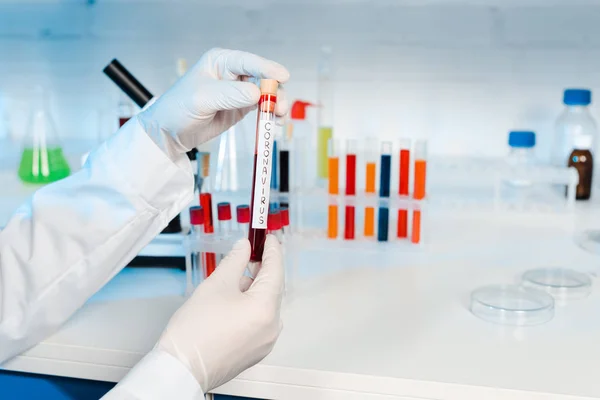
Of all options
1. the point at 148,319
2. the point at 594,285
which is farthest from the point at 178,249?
the point at 594,285

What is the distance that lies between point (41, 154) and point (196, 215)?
89 centimetres

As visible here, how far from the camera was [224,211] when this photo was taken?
991 mm

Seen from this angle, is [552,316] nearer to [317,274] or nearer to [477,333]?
[477,333]

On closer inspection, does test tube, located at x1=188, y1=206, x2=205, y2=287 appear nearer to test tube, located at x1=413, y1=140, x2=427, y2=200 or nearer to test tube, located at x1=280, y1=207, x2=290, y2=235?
test tube, located at x1=280, y1=207, x2=290, y2=235

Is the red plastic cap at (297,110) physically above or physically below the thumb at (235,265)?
above

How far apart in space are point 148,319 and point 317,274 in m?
0.33

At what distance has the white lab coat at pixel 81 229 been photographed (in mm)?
872

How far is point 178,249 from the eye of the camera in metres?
1.11

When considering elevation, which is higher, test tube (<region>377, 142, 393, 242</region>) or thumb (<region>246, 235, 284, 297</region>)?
test tube (<region>377, 142, 393, 242</region>)

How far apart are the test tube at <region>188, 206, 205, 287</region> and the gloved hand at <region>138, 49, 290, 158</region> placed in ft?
0.34

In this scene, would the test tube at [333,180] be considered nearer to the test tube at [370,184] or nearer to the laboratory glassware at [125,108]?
the test tube at [370,184]

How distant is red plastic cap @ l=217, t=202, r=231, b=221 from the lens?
99cm

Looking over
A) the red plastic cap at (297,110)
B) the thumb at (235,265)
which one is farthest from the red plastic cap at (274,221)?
the red plastic cap at (297,110)

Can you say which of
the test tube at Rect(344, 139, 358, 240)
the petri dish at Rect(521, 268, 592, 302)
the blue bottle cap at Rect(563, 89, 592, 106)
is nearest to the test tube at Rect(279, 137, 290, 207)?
the test tube at Rect(344, 139, 358, 240)
